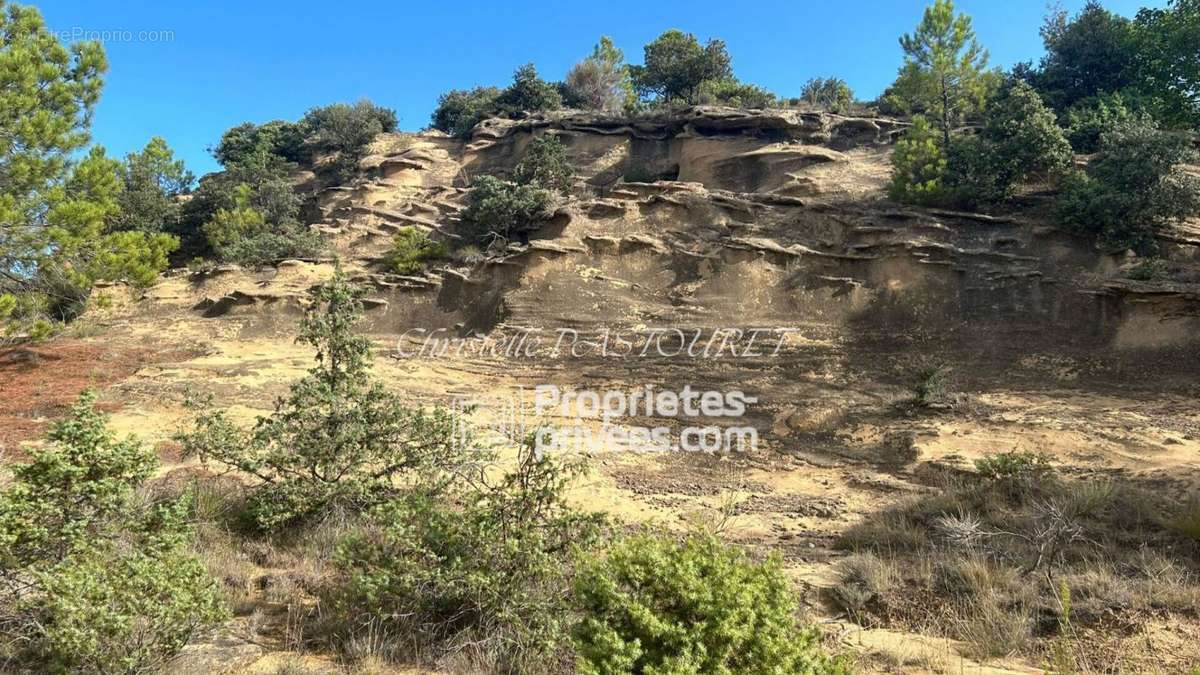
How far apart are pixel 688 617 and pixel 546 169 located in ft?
74.6

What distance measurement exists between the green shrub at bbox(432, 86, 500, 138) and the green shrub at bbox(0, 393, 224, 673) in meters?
31.9

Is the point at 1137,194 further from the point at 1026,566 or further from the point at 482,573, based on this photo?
the point at 482,573

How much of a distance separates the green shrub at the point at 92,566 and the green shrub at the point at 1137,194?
1716 cm

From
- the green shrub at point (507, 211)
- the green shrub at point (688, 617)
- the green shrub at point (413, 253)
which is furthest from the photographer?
the green shrub at point (413, 253)

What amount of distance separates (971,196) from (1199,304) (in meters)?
5.93

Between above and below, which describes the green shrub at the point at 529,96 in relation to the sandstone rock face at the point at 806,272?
above

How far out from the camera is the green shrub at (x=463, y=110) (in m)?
33.6

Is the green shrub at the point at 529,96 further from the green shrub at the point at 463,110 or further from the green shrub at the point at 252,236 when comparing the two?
the green shrub at the point at 252,236

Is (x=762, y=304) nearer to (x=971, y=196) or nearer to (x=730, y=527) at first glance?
(x=971, y=196)

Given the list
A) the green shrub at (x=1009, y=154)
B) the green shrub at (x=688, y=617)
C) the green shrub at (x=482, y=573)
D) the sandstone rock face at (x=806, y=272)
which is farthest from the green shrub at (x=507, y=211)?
the green shrub at (x=688, y=617)

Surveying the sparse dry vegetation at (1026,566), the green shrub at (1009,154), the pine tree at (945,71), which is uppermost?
the pine tree at (945,71)

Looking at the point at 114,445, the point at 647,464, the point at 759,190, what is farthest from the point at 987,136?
the point at 114,445

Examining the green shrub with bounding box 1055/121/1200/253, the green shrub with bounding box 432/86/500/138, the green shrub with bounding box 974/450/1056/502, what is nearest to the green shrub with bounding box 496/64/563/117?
the green shrub with bounding box 432/86/500/138

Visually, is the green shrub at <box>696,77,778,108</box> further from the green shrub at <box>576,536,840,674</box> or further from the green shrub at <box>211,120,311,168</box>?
the green shrub at <box>576,536,840,674</box>
